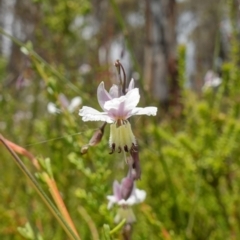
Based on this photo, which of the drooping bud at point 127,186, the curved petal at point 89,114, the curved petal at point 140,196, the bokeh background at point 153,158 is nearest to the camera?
the curved petal at point 89,114

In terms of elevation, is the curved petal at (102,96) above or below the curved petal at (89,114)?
above

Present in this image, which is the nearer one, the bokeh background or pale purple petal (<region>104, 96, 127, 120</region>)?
pale purple petal (<region>104, 96, 127, 120</region>)

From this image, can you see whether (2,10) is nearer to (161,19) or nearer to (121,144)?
(161,19)

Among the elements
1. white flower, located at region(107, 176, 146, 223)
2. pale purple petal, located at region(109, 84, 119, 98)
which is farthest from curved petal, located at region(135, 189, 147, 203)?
pale purple petal, located at region(109, 84, 119, 98)

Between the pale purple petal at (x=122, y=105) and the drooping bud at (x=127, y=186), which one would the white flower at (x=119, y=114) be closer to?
the pale purple petal at (x=122, y=105)

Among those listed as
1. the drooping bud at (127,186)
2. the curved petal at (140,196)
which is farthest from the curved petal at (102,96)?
the curved petal at (140,196)

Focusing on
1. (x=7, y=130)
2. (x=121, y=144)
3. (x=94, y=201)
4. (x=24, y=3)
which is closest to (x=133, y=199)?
(x=94, y=201)

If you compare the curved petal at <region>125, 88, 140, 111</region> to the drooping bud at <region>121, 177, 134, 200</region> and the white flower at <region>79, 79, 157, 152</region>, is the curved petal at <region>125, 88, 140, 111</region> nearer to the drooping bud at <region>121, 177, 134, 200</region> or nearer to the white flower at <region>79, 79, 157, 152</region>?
the white flower at <region>79, 79, 157, 152</region>

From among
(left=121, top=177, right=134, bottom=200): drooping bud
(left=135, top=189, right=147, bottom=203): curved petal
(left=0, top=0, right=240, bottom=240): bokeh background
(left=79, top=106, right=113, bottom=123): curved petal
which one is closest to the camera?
(left=79, top=106, right=113, bottom=123): curved petal
